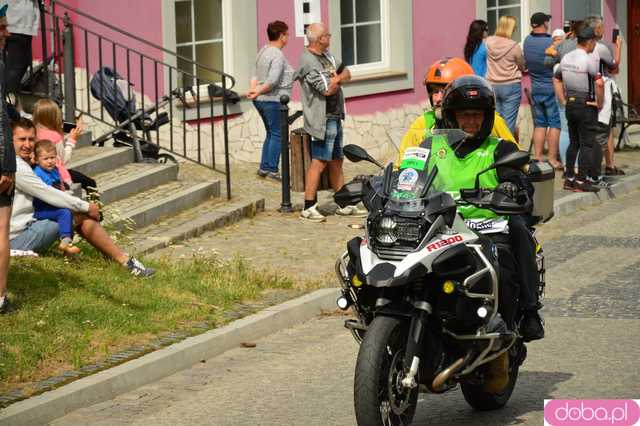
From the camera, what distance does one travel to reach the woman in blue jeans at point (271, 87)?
52.9ft

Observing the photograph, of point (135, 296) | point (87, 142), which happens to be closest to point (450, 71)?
point (135, 296)

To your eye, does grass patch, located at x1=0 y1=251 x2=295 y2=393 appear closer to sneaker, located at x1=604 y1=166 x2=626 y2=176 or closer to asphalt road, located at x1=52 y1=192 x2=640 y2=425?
asphalt road, located at x1=52 y1=192 x2=640 y2=425

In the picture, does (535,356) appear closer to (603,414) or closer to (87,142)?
(603,414)

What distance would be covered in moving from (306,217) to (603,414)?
287 inches

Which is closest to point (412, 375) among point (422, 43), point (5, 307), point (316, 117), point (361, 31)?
point (5, 307)

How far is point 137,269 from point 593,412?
4.30m

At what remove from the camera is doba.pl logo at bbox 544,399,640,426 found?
7.14 m

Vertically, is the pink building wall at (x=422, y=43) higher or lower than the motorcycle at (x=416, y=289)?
higher

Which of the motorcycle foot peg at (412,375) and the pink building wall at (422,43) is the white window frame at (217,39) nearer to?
the pink building wall at (422,43)

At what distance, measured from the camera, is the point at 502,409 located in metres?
7.45

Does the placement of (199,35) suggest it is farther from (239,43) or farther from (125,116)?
(125,116)

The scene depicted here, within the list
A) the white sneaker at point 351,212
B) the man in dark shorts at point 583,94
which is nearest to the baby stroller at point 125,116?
the white sneaker at point 351,212

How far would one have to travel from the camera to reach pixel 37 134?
1147cm

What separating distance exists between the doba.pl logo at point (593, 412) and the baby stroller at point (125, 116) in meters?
8.00
